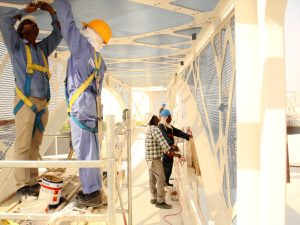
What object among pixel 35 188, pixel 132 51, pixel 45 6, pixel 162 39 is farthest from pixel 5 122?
pixel 132 51

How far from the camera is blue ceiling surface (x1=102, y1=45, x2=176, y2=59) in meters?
5.36

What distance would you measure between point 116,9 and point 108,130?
1.76 meters

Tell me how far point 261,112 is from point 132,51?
457 centimetres

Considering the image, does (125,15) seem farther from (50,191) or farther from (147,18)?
(50,191)

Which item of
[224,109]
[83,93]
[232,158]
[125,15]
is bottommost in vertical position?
[232,158]

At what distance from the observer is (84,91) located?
2480mm

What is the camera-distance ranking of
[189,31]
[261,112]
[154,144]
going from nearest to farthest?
[261,112]
[189,31]
[154,144]

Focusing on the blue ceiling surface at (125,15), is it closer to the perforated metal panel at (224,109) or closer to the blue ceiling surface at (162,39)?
the blue ceiling surface at (162,39)

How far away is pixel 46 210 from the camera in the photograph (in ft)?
8.41

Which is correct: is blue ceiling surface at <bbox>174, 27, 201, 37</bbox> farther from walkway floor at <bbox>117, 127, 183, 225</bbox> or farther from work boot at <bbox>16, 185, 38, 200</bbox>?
walkway floor at <bbox>117, 127, 183, 225</bbox>

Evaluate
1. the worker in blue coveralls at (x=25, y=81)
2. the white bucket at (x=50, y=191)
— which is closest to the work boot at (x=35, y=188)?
the worker in blue coveralls at (x=25, y=81)

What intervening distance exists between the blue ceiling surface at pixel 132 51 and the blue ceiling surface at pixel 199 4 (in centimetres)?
241

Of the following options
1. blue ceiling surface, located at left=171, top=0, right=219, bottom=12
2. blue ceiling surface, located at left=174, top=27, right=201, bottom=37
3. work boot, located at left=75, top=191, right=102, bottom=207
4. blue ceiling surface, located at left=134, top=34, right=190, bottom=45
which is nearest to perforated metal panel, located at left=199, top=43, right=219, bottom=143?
blue ceiling surface, located at left=174, top=27, right=201, bottom=37

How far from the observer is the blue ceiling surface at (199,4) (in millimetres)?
2784
